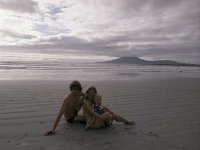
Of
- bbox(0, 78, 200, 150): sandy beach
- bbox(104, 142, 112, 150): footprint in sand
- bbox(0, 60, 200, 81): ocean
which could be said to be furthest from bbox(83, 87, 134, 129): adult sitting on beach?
bbox(0, 60, 200, 81): ocean

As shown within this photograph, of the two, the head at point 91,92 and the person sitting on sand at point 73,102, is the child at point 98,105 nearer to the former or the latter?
the head at point 91,92

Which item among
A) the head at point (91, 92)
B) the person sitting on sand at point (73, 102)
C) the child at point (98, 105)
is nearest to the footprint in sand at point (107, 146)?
the child at point (98, 105)

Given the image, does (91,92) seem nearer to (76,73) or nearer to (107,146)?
(107,146)

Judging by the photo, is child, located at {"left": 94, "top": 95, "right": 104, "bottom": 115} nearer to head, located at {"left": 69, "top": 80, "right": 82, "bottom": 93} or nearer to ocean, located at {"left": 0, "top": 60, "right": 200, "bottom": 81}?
head, located at {"left": 69, "top": 80, "right": 82, "bottom": 93}

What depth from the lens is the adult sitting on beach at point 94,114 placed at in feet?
17.2

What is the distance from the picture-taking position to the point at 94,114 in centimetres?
521

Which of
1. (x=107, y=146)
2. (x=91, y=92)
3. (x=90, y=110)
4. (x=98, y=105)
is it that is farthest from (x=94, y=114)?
(x=107, y=146)

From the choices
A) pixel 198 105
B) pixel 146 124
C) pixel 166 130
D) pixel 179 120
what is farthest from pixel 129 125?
pixel 198 105

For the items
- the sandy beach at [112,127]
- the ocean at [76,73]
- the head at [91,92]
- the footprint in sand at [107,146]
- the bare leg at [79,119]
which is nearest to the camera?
the footprint in sand at [107,146]

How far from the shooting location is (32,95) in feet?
28.3

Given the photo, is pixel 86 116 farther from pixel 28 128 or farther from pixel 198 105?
pixel 198 105

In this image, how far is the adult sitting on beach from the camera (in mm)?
5234

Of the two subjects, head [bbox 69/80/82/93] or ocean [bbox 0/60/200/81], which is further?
ocean [bbox 0/60/200/81]

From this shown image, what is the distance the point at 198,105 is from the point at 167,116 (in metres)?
1.83
